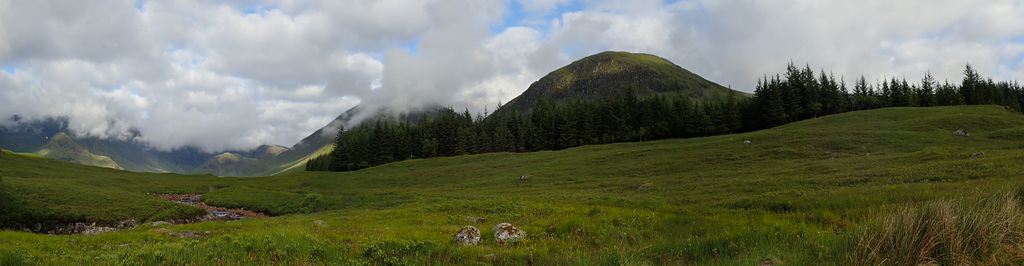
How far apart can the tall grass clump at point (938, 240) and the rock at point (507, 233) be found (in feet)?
22.0

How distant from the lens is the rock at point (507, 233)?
10201 millimetres

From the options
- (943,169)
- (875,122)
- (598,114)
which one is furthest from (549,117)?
(943,169)

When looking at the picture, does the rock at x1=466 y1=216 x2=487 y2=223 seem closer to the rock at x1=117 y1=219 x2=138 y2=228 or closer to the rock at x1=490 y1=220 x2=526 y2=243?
the rock at x1=490 y1=220 x2=526 y2=243

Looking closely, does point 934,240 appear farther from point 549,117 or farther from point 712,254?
point 549,117

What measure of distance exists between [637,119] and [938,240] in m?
99.3

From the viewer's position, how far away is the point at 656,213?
47.2 ft

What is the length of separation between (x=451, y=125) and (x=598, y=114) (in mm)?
44015

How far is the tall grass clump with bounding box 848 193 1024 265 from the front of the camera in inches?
227

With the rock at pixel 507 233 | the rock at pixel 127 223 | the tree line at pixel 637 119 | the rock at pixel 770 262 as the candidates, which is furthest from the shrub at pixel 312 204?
the tree line at pixel 637 119

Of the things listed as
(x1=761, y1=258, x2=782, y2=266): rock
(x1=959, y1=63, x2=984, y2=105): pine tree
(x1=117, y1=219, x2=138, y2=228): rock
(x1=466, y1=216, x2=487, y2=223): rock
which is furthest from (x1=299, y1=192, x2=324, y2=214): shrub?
(x1=959, y1=63, x2=984, y2=105): pine tree

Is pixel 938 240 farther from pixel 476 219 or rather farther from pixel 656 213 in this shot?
pixel 476 219

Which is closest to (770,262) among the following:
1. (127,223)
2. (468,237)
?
(468,237)

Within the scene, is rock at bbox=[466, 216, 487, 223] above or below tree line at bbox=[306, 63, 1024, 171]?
below

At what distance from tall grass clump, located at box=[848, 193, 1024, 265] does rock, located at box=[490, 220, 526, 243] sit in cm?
671
